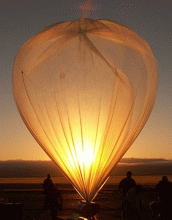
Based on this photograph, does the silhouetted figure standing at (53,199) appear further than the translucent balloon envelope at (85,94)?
Yes

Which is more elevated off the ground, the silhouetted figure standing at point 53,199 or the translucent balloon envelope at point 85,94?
the translucent balloon envelope at point 85,94

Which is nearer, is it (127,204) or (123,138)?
(123,138)

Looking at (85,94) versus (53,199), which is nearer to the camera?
(85,94)

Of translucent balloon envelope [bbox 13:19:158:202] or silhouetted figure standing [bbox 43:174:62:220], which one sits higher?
translucent balloon envelope [bbox 13:19:158:202]

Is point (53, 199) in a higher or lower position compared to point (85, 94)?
lower

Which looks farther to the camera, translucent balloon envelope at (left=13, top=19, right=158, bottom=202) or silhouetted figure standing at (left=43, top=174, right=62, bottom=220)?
silhouetted figure standing at (left=43, top=174, right=62, bottom=220)

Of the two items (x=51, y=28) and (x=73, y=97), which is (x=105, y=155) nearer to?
(x=73, y=97)

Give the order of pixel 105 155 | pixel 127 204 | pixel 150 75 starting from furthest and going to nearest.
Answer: pixel 127 204
pixel 150 75
pixel 105 155

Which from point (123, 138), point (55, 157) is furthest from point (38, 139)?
point (123, 138)
